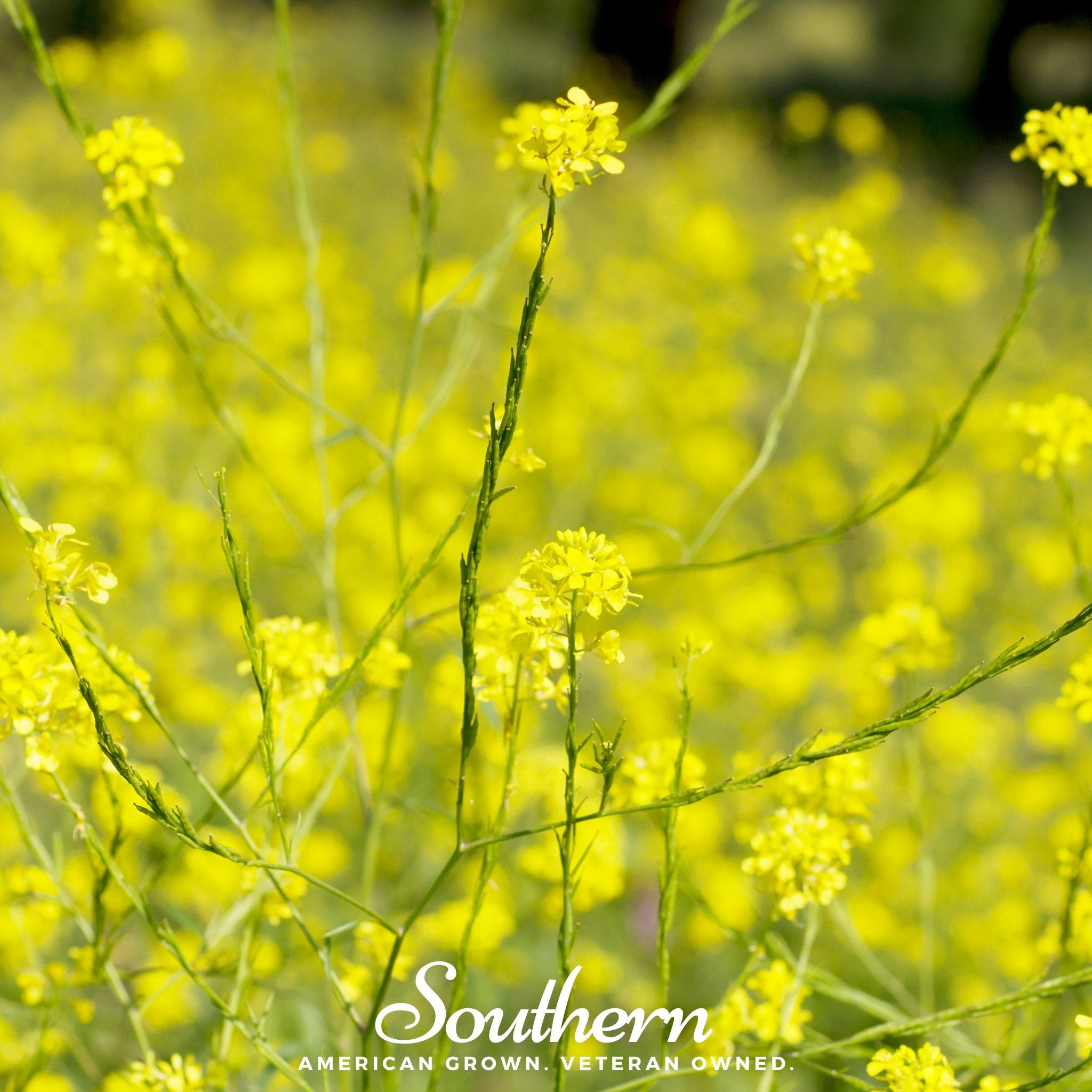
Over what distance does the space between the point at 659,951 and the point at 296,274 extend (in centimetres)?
285

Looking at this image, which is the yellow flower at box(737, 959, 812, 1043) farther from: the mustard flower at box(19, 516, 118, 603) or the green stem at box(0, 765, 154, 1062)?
the mustard flower at box(19, 516, 118, 603)

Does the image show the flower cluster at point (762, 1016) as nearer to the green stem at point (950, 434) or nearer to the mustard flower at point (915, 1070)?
the mustard flower at point (915, 1070)

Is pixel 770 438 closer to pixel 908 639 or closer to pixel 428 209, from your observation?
pixel 908 639

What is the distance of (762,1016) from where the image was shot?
A: 92 centimetres

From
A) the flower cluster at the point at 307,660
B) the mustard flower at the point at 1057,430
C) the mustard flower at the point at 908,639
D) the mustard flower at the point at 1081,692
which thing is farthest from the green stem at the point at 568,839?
the mustard flower at the point at 1057,430

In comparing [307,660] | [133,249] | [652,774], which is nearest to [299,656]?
[307,660]

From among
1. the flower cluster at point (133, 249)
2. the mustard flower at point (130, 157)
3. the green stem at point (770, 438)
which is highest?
the flower cluster at point (133, 249)

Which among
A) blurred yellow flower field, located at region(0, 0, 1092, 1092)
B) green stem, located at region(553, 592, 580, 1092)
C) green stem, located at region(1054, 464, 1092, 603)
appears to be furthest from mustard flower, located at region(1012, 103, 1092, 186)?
green stem, located at region(553, 592, 580, 1092)

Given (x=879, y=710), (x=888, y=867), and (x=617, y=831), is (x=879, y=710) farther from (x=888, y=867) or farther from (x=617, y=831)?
(x=888, y=867)

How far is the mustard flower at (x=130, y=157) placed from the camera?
3.32ft

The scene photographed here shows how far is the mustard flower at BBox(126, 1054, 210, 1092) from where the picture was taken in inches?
33.0

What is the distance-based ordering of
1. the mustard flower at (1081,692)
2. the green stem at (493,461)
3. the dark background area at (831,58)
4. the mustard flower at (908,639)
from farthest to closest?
the dark background area at (831,58)
the mustard flower at (908,639)
the mustard flower at (1081,692)
the green stem at (493,461)

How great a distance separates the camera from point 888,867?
1.95 metres

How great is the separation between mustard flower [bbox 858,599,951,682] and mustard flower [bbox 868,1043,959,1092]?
51 cm
